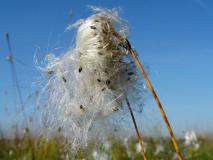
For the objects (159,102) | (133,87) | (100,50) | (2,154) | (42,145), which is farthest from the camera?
(2,154)

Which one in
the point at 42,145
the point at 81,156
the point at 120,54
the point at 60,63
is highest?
the point at 42,145

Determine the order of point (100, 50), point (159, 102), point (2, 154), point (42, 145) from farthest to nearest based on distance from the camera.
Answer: point (2, 154) → point (42, 145) → point (100, 50) → point (159, 102)

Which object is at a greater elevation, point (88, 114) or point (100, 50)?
point (100, 50)

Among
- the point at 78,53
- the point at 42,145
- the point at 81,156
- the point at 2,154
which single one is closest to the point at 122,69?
the point at 78,53

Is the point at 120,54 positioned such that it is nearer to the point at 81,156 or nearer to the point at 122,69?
the point at 122,69

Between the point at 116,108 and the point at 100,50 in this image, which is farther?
the point at 116,108

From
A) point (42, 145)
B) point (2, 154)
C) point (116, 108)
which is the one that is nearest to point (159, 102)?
point (116, 108)
